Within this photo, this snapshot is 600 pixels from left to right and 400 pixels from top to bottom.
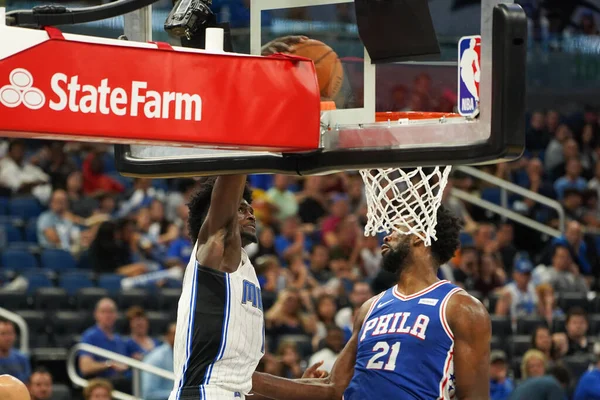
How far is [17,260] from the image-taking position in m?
11.4

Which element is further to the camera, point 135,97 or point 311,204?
point 311,204

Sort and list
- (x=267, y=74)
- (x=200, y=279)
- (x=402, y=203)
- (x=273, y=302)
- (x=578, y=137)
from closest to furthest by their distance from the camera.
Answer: (x=267, y=74)
(x=200, y=279)
(x=402, y=203)
(x=273, y=302)
(x=578, y=137)

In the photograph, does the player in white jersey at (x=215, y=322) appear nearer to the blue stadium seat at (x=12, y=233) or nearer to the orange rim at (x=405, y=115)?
the orange rim at (x=405, y=115)

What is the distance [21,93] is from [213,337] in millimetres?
1650

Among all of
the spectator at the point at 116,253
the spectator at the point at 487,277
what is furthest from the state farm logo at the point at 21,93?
the spectator at the point at 487,277

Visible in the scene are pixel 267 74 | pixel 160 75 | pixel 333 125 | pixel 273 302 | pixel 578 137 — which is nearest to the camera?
pixel 160 75

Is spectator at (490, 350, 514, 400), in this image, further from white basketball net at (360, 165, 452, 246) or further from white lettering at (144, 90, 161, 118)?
white lettering at (144, 90, 161, 118)

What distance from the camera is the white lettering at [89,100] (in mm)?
3775

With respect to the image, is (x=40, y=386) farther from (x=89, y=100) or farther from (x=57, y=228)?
(x=89, y=100)

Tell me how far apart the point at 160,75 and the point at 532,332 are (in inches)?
317

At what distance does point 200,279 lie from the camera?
500 centimetres

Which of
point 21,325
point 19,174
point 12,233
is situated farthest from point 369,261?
point 21,325

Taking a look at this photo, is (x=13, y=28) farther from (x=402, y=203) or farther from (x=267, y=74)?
(x=402, y=203)

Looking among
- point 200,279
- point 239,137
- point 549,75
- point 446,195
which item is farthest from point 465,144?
point 549,75
